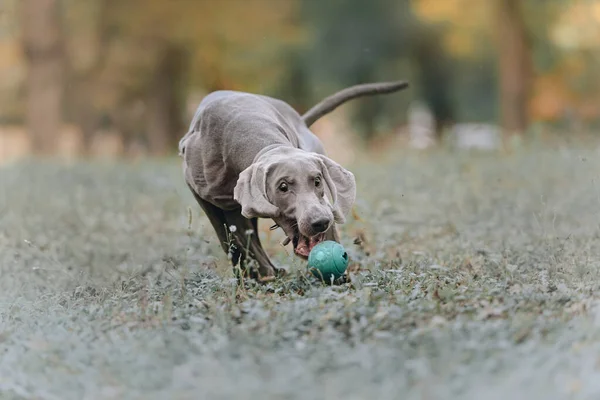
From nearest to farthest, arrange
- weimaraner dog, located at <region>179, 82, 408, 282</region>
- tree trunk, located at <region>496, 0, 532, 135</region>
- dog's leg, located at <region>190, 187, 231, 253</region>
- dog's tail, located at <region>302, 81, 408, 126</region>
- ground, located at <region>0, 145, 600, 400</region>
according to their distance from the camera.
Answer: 1. ground, located at <region>0, 145, 600, 400</region>
2. weimaraner dog, located at <region>179, 82, 408, 282</region>
3. dog's leg, located at <region>190, 187, 231, 253</region>
4. dog's tail, located at <region>302, 81, 408, 126</region>
5. tree trunk, located at <region>496, 0, 532, 135</region>

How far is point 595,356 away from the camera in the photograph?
3828mm

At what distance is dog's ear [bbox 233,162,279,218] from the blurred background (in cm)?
1175

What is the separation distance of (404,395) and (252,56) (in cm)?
2086

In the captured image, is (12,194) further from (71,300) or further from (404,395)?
(404,395)

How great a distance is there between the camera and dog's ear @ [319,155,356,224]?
5473mm

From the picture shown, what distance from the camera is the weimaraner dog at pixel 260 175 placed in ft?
17.4

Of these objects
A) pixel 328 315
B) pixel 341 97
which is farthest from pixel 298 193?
pixel 341 97

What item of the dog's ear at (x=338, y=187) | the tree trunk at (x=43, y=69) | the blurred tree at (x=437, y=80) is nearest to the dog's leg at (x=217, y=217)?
the dog's ear at (x=338, y=187)

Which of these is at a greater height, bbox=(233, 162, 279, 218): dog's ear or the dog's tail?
the dog's tail

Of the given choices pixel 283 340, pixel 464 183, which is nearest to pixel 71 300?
pixel 283 340

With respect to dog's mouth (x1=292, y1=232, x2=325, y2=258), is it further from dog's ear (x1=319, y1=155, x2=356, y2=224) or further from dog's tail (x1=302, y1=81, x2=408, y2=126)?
dog's tail (x1=302, y1=81, x2=408, y2=126)

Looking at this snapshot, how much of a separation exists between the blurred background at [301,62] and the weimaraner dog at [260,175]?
1082 cm

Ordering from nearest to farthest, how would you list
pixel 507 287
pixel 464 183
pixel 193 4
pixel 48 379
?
pixel 48 379
pixel 507 287
pixel 464 183
pixel 193 4

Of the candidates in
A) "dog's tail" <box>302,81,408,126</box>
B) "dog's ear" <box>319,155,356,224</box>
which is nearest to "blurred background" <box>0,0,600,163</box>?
"dog's tail" <box>302,81,408,126</box>
